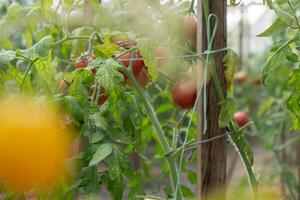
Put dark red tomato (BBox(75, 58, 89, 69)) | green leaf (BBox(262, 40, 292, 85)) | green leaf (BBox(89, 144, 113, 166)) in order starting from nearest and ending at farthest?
green leaf (BBox(89, 144, 113, 166)), green leaf (BBox(262, 40, 292, 85)), dark red tomato (BBox(75, 58, 89, 69))

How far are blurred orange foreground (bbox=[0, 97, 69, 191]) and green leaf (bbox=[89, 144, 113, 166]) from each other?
0.09 meters

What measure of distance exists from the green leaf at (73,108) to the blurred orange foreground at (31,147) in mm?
38

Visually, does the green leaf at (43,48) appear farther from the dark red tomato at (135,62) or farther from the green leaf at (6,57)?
the dark red tomato at (135,62)

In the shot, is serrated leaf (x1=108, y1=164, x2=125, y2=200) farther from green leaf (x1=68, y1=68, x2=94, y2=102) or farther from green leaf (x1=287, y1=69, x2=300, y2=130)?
green leaf (x1=287, y1=69, x2=300, y2=130)

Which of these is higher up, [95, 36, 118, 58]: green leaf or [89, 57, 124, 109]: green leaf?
[95, 36, 118, 58]: green leaf

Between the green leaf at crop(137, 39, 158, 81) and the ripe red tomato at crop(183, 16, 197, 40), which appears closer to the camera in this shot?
the green leaf at crop(137, 39, 158, 81)

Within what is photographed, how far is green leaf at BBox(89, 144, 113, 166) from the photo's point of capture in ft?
2.74

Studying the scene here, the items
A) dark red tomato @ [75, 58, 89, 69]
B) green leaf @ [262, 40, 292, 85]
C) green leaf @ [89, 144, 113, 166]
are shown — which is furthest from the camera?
dark red tomato @ [75, 58, 89, 69]

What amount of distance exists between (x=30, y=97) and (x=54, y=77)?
0.20 ft

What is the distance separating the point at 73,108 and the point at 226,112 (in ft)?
0.96

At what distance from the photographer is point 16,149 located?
0.88 meters

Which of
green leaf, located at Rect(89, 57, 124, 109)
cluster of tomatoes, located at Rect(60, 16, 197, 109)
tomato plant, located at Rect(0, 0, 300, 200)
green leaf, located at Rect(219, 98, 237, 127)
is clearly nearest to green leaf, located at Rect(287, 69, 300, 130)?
tomato plant, located at Rect(0, 0, 300, 200)

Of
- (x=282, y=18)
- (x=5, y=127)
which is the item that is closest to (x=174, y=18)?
(x=282, y=18)

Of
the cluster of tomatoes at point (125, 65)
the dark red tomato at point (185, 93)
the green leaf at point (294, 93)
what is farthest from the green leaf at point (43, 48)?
the green leaf at point (294, 93)
